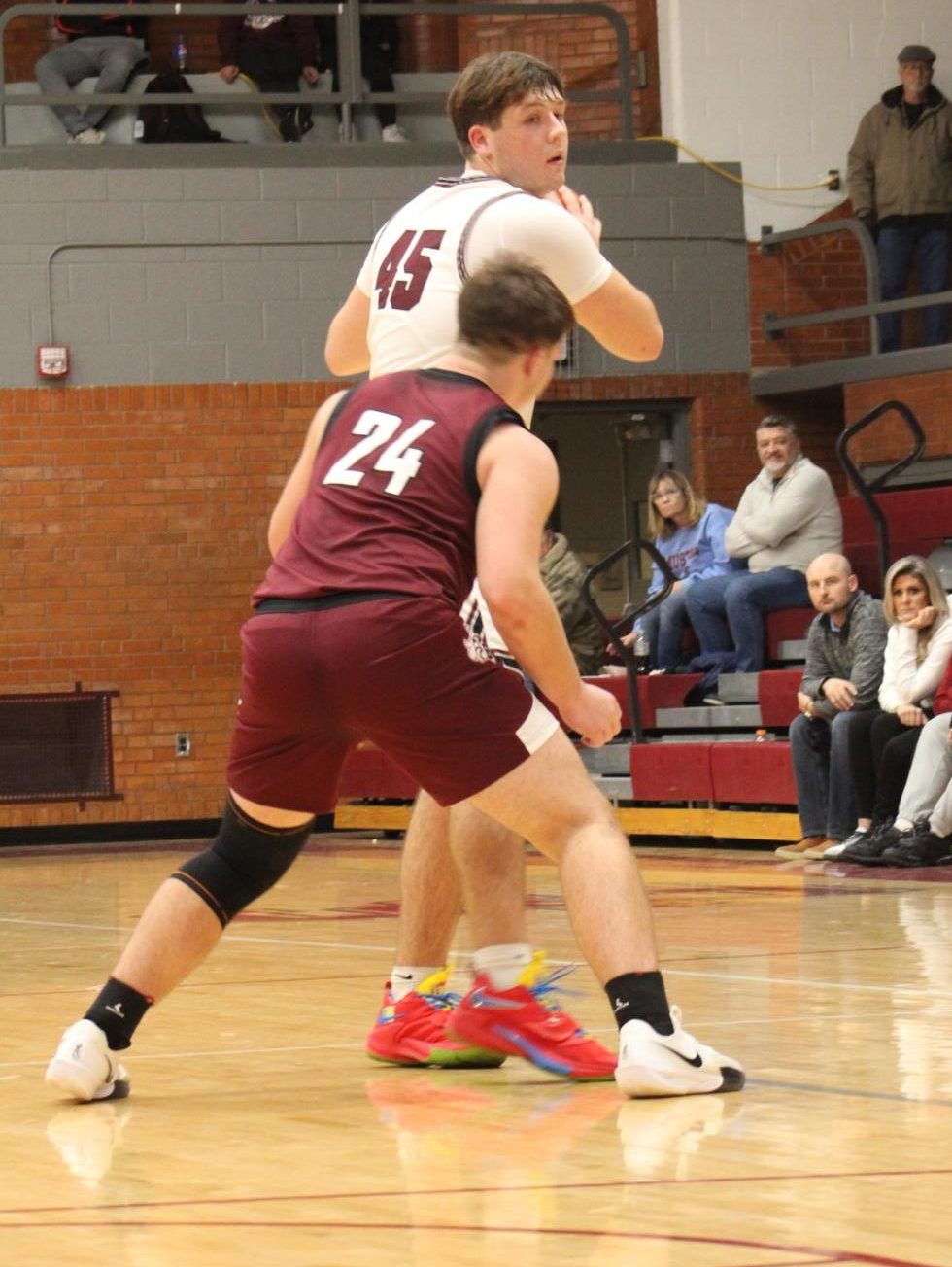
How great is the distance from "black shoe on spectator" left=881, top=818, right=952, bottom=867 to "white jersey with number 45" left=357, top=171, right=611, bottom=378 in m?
5.55

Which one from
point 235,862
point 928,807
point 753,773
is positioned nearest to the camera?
point 235,862

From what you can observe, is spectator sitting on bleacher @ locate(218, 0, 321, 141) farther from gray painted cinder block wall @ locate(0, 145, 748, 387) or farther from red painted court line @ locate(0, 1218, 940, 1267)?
red painted court line @ locate(0, 1218, 940, 1267)

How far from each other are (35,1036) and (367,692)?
1.62 metres

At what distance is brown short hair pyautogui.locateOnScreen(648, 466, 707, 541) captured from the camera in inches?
514

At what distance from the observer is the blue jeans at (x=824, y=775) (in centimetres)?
1019

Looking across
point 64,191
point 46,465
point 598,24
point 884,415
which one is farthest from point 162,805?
A: point 598,24

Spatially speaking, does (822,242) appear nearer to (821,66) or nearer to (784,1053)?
(821,66)

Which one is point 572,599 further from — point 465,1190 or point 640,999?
point 465,1190

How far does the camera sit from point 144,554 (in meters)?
14.6

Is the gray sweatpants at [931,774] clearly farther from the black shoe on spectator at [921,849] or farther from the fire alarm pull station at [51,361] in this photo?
the fire alarm pull station at [51,361]

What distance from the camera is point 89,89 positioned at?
1513cm

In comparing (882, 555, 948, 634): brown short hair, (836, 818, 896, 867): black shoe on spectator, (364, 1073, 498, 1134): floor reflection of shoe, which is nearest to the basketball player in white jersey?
(364, 1073, 498, 1134): floor reflection of shoe

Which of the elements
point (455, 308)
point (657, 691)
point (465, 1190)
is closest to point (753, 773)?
point (657, 691)

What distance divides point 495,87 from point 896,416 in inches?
396
